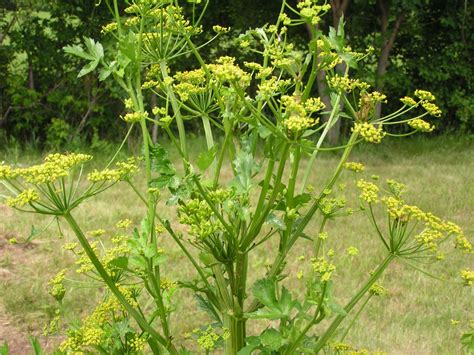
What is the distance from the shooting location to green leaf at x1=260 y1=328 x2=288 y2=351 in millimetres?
1744

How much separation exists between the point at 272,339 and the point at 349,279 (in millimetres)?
2955

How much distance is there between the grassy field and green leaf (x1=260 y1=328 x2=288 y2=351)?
0.96m

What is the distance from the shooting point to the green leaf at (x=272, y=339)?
1.74 meters

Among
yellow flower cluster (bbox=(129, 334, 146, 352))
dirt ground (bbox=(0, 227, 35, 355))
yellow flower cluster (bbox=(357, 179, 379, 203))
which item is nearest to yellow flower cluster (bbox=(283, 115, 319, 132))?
yellow flower cluster (bbox=(357, 179, 379, 203))

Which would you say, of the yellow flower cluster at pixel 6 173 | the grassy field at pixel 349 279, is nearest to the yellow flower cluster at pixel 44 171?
the yellow flower cluster at pixel 6 173

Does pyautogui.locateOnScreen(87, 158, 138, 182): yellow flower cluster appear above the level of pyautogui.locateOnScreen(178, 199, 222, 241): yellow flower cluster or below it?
above

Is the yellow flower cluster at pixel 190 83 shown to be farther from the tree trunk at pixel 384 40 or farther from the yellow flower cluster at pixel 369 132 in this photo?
the tree trunk at pixel 384 40

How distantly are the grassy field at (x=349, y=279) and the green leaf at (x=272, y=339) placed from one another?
0.96 meters

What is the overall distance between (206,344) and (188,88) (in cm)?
77

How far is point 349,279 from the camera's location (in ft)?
15.1

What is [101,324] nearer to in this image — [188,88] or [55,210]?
[55,210]

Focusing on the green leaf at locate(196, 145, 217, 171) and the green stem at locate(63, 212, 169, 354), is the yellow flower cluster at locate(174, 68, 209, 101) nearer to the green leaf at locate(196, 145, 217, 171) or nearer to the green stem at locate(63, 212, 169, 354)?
the green leaf at locate(196, 145, 217, 171)

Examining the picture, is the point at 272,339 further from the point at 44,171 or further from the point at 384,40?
the point at 384,40

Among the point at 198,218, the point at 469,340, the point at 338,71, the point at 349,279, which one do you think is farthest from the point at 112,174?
the point at 338,71
